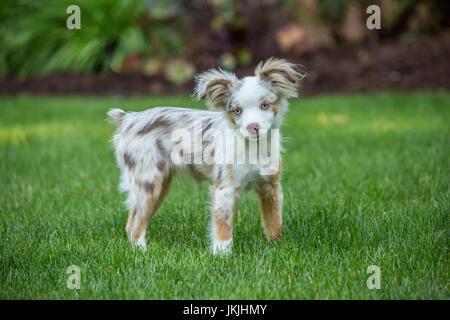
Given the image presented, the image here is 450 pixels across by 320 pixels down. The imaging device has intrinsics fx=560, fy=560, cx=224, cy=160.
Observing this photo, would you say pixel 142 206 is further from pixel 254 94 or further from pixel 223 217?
pixel 254 94

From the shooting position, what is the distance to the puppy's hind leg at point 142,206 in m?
3.93

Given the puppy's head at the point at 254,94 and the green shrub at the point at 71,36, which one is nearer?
the puppy's head at the point at 254,94

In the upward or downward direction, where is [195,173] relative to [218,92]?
downward

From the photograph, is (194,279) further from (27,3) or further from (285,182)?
(27,3)

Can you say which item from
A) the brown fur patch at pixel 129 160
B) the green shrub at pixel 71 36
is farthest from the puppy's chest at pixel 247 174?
the green shrub at pixel 71 36

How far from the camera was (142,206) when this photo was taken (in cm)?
→ 393

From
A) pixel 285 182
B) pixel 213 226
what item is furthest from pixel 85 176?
pixel 213 226

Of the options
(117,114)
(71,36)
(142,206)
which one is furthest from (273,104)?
(71,36)

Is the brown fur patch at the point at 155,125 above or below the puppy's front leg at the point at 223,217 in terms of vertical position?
above

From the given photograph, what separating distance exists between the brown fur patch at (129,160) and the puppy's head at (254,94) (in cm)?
72

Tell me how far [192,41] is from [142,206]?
28.1ft

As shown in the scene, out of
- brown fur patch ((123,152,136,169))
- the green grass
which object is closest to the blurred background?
the green grass

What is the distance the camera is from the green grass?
10.3 ft

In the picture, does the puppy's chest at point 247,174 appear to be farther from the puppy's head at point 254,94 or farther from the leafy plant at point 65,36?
the leafy plant at point 65,36
